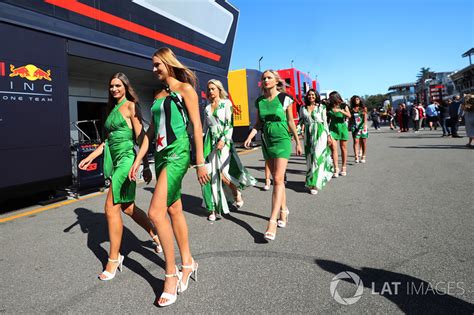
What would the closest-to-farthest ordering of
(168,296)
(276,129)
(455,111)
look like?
(168,296)
(276,129)
(455,111)

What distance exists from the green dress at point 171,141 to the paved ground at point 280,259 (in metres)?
0.83

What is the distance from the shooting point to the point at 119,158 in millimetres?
2783

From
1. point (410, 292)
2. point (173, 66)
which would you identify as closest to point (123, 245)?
point (173, 66)

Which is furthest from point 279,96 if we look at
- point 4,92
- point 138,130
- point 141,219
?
point 4,92

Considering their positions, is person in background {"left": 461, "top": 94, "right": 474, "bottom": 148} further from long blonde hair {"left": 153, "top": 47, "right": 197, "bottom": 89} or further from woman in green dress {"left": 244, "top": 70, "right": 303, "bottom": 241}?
long blonde hair {"left": 153, "top": 47, "right": 197, "bottom": 89}

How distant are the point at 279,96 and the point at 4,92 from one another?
3859 millimetres

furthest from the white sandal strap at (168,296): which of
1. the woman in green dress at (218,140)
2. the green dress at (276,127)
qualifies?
the woman in green dress at (218,140)

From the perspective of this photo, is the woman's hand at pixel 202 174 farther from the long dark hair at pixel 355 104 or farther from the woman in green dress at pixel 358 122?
the long dark hair at pixel 355 104

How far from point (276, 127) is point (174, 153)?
165 centimetres

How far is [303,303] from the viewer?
2.08m

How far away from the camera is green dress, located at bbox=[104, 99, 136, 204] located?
2693 mm

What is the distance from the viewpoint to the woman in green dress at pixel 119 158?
8.67 feet

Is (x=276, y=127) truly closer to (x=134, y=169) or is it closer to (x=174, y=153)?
(x=174, y=153)

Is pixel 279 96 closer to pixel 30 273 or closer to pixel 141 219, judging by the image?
pixel 141 219
